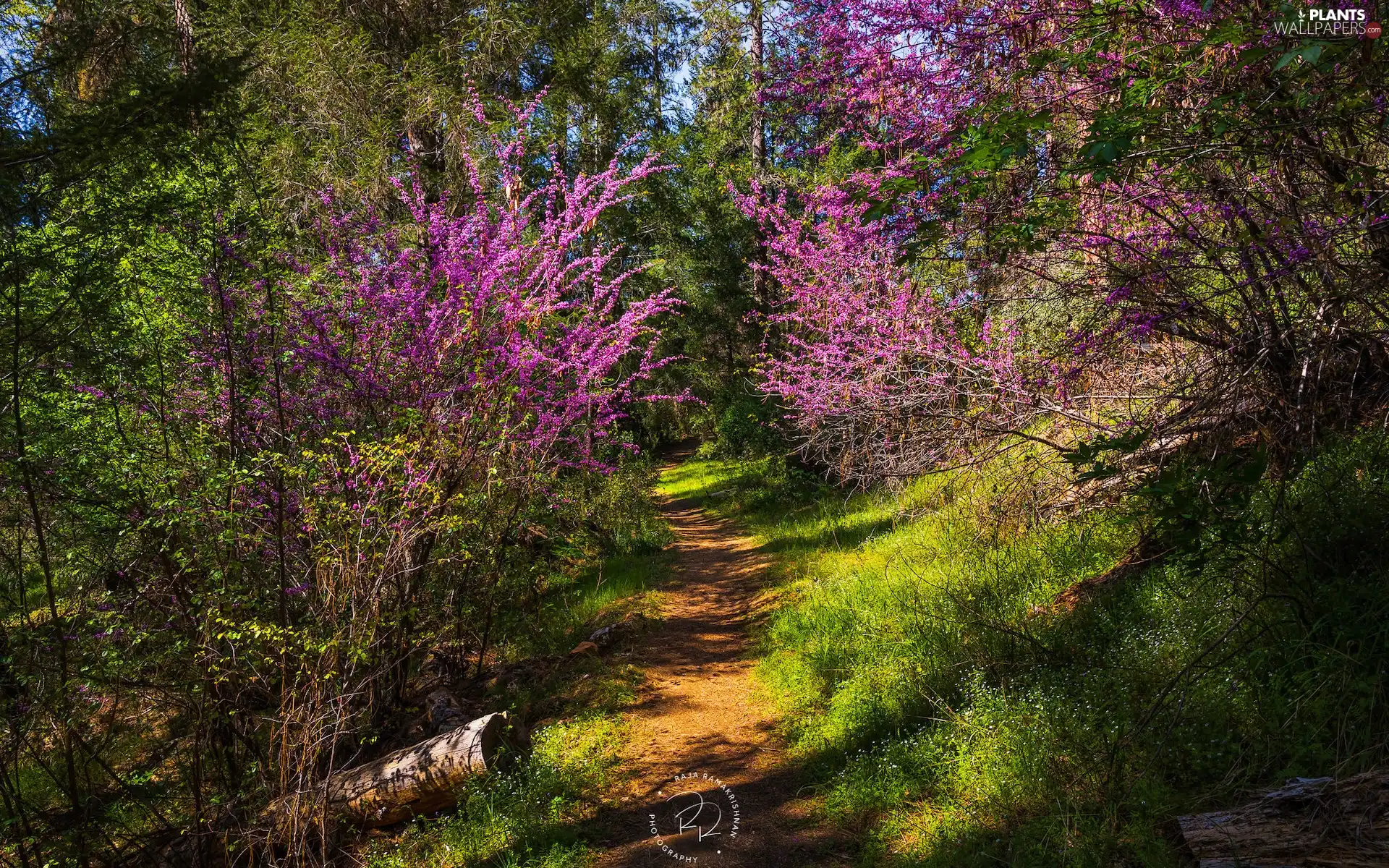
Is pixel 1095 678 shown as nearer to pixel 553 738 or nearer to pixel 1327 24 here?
pixel 1327 24

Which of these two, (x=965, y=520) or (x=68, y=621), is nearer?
(x=68, y=621)

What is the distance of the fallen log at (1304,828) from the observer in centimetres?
208

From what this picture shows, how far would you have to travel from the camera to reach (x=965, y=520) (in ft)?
21.9

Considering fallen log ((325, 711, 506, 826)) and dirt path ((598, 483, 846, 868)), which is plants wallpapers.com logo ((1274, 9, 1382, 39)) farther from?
fallen log ((325, 711, 506, 826))

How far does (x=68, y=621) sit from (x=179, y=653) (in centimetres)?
60

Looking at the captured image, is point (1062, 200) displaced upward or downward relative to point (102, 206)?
downward

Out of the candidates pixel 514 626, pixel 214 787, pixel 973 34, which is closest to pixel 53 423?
pixel 214 787

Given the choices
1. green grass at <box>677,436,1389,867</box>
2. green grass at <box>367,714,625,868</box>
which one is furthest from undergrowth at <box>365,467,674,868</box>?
green grass at <box>677,436,1389,867</box>

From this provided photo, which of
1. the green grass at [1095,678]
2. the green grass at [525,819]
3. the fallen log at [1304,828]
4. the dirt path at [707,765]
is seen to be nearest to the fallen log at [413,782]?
the green grass at [525,819]

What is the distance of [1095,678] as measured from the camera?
149 inches

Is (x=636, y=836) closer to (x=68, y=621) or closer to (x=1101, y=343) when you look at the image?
(x=68, y=621)

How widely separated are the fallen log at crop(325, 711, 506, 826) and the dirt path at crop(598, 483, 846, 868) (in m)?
1.09

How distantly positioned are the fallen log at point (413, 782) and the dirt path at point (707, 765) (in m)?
1.09

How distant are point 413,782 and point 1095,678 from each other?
4.37m
